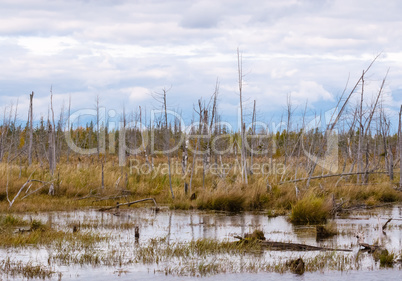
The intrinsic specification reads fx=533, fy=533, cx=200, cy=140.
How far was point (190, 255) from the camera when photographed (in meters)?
11.0

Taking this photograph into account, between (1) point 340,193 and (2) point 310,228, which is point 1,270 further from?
(1) point 340,193

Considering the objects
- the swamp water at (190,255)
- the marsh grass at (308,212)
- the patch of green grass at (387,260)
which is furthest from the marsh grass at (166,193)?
the patch of green grass at (387,260)

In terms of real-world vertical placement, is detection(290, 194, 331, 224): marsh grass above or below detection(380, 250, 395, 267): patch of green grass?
above

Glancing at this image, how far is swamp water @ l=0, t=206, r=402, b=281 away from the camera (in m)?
9.55

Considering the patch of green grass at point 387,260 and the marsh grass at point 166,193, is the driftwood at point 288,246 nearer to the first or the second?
the patch of green grass at point 387,260

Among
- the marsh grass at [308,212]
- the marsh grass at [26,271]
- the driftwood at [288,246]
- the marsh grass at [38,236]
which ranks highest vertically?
the marsh grass at [308,212]

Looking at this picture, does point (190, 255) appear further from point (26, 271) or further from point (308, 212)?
point (308, 212)

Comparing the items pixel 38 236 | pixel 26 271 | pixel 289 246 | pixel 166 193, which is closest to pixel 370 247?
pixel 289 246

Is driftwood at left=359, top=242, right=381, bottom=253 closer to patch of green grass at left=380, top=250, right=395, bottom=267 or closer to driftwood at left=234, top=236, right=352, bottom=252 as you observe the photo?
driftwood at left=234, top=236, right=352, bottom=252

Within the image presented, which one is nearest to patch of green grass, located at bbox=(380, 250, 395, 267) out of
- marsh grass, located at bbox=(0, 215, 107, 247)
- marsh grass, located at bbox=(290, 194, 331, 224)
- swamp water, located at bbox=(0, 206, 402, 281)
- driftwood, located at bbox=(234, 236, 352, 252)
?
swamp water, located at bbox=(0, 206, 402, 281)

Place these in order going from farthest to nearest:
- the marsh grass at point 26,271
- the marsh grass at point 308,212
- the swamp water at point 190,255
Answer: the marsh grass at point 308,212 < the swamp water at point 190,255 < the marsh grass at point 26,271

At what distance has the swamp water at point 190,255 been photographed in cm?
955

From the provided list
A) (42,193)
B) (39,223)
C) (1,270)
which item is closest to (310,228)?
(39,223)

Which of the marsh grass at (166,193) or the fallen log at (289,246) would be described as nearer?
the fallen log at (289,246)
